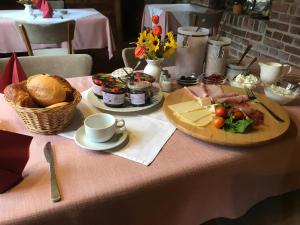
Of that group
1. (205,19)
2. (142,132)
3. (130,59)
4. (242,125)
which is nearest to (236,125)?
(242,125)

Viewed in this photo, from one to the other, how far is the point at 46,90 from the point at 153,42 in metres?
0.44

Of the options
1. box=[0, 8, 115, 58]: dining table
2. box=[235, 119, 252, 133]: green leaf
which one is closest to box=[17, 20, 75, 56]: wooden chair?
box=[0, 8, 115, 58]: dining table

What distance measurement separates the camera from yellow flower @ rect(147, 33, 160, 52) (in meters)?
1.01

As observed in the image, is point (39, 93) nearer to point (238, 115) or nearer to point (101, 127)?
point (101, 127)

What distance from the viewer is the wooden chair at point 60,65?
4.23 feet

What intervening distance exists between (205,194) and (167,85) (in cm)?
43

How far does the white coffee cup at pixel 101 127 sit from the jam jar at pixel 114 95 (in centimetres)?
10

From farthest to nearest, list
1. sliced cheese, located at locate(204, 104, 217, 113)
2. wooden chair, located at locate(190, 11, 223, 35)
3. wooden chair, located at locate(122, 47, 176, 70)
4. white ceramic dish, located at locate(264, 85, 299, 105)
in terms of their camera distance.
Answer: wooden chair, located at locate(190, 11, 223, 35), wooden chair, located at locate(122, 47, 176, 70), white ceramic dish, located at locate(264, 85, 299, 105), sliced cheese, located at locate(204, 104, 217, 113)

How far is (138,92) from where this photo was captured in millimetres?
887

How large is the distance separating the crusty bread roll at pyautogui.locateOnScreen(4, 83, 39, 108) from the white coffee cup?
0.15 metres

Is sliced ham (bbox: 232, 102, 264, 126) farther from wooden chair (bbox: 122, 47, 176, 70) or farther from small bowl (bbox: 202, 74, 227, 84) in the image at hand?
wooden chair (bbox: 122, 47, 176, 70)

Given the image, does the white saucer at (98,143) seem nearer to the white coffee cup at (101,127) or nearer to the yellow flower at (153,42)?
the white coffee cup at (101,127)

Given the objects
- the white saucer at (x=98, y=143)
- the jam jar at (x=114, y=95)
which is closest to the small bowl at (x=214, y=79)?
the jam jar at (x=114, y=95)

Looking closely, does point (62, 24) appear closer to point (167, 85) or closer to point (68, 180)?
point (167, 85)
